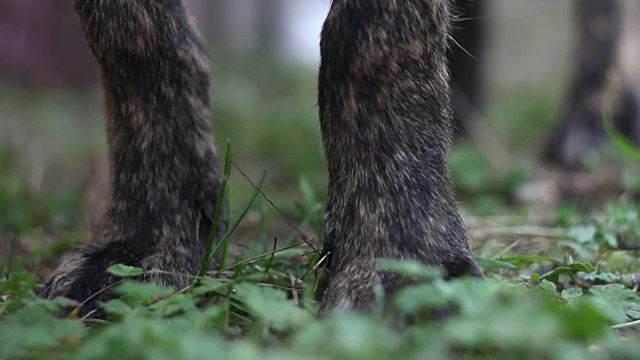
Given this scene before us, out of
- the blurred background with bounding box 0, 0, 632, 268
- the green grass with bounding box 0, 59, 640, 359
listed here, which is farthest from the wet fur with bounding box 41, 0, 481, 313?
the blurred background with bounding box 0, 0, 632, 268

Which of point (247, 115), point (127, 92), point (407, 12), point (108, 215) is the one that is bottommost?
point (247, 115)

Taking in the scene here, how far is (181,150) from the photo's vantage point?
269 cm

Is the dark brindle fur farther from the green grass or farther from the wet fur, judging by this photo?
the green grass

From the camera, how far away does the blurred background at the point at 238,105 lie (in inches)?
177

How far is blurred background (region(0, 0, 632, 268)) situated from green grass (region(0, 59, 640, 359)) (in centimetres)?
4

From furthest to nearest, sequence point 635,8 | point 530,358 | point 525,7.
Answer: point 525,7
point 635,8
point 530,358

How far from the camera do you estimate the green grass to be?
157 cm

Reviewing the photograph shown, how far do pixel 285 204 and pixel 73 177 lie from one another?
2029 millimetres

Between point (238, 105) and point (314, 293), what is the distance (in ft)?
Result: 23.7

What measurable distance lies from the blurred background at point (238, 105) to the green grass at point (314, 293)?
4cm

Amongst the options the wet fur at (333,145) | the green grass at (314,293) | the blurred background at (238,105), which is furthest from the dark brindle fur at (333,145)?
the blurred background at (238,105)

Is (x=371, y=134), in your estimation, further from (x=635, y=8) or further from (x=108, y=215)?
(x=635, y=8)

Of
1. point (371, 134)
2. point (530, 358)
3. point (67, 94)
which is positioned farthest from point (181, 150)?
point (67, 94)

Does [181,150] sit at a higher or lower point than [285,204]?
higher
